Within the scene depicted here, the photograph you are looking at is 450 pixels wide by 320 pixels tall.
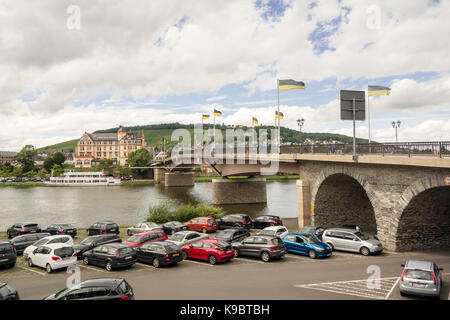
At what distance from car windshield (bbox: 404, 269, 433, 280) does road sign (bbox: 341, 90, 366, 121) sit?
1078 cm

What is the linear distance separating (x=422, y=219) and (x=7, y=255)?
900 inches

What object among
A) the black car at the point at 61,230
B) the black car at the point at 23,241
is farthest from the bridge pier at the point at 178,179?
the black car at the point at 23,241

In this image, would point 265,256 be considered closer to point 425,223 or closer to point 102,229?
point 425,223

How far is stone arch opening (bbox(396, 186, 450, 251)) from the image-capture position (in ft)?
59.1

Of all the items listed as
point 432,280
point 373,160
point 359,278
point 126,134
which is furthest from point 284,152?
point 126,134

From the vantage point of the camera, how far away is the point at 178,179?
97188 mm

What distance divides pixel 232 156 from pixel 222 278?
33.4 meters

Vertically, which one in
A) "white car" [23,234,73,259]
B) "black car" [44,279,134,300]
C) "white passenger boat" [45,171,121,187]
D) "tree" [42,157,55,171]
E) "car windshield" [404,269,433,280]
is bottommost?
"white passenger boat" [45,171,121,187]

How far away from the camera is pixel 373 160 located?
19484mm

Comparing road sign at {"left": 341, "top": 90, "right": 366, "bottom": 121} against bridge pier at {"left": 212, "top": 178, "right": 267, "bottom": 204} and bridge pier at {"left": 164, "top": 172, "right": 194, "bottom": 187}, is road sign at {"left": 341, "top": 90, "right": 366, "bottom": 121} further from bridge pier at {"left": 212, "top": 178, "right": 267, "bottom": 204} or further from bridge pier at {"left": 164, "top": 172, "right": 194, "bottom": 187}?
bridge pier at {"left": 164, "top": 172, "right": 194, "bottom": 187}

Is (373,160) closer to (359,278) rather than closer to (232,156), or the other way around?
(359,278)

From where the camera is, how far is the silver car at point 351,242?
58.5 feet

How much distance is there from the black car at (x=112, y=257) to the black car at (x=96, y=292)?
5.89 metres

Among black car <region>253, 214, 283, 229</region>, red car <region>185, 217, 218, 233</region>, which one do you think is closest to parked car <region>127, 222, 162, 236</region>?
red car <region>185, 217, 218, 233</region>
